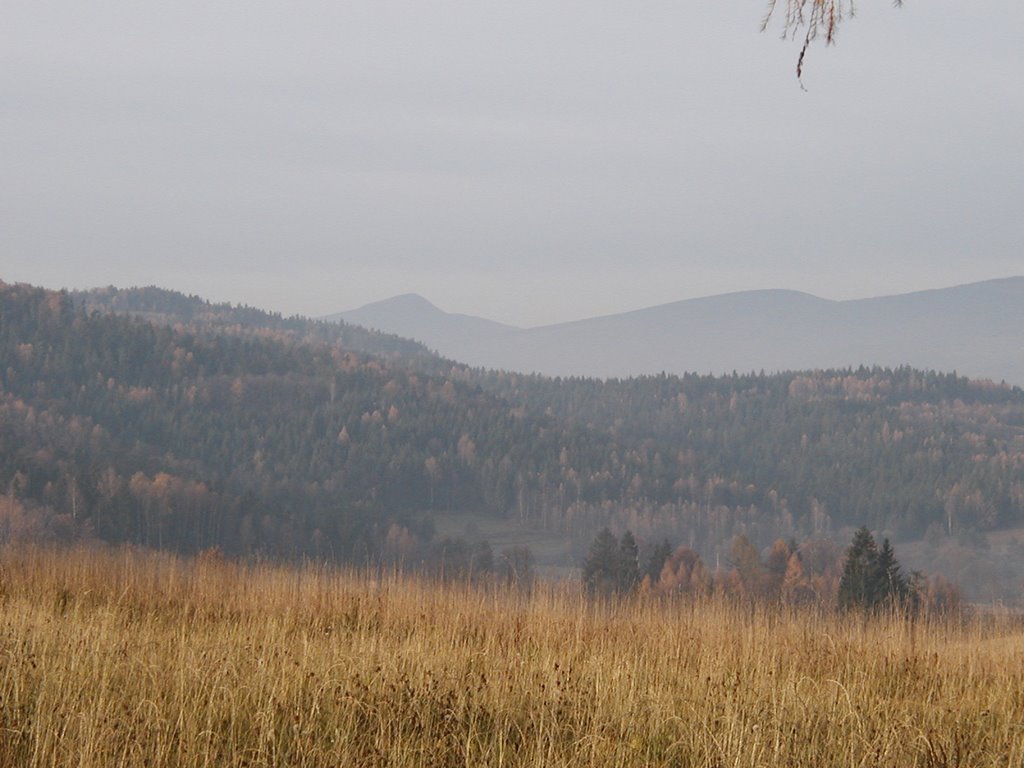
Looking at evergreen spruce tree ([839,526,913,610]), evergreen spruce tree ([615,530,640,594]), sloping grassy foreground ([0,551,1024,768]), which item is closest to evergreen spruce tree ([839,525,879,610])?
evergreen spruce tree ([839,526,913,610])

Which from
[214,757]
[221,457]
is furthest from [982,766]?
[221,457]

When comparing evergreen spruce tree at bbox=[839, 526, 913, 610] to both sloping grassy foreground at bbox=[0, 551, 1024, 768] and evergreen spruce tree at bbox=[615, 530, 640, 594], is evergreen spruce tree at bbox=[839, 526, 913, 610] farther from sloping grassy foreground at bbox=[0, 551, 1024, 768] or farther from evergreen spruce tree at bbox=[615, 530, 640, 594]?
sloping grassy foreground at bbox=[0, 551, 1024, 768]

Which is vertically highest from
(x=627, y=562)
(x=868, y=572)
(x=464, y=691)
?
(x=464, y=691)

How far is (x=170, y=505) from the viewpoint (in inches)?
5522

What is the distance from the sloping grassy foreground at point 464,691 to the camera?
20.3 ft

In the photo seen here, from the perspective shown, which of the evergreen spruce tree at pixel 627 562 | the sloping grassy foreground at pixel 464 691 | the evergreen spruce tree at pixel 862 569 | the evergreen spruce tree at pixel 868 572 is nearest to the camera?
the sloping grassy foreground at pixel 464 691

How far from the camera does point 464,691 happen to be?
7.58 m

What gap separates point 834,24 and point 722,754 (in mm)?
4963

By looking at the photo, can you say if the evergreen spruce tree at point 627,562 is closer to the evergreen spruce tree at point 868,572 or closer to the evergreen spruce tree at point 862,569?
the evergreen spruce tree at point 862,569

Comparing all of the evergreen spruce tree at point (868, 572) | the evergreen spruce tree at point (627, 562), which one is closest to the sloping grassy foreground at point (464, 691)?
the evergreen spruce tree at point (868, 572)

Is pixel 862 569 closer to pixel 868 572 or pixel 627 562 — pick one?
pixel 868 572

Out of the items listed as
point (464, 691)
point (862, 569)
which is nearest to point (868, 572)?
point (862, 569)

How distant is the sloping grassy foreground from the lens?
6180mm

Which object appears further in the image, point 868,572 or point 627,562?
point 627,562
